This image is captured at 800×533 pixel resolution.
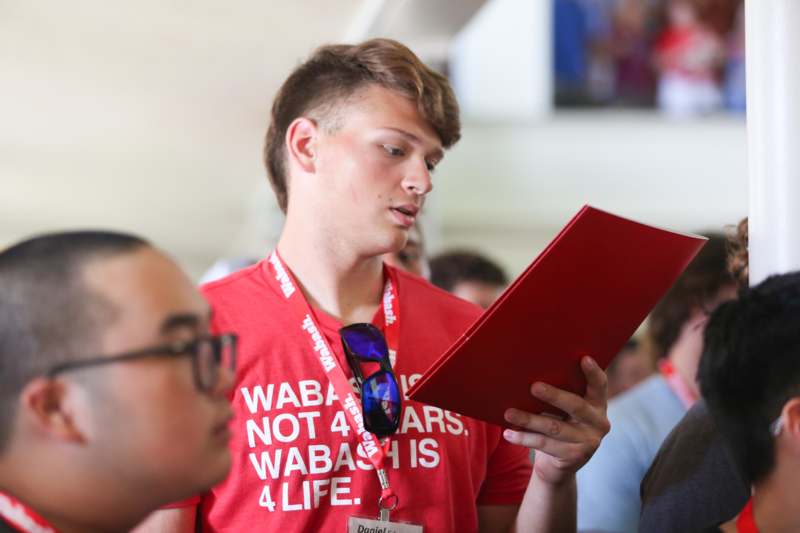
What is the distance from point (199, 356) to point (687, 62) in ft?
31.5

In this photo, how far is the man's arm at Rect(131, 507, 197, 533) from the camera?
152 centimetres

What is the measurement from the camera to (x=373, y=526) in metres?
1.55

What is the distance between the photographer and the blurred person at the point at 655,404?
6.95 feet

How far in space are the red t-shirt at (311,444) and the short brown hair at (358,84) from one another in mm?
318

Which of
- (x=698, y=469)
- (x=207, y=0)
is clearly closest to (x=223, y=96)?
(x=207, y=0)

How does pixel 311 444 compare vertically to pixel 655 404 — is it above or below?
above

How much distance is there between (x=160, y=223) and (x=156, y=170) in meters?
2.34

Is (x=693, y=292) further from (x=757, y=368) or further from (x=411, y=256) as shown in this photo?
(x=757, y=368)

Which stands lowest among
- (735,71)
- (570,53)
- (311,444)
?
(311,444)

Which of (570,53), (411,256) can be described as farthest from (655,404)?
(570,53)

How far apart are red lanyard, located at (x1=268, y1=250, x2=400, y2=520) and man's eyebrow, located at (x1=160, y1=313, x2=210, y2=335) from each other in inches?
19.9

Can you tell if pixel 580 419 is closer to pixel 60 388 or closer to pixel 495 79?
pixel 60 388

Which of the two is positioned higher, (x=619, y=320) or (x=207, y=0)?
(x=207, y=0)

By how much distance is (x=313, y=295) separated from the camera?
1761 mm
